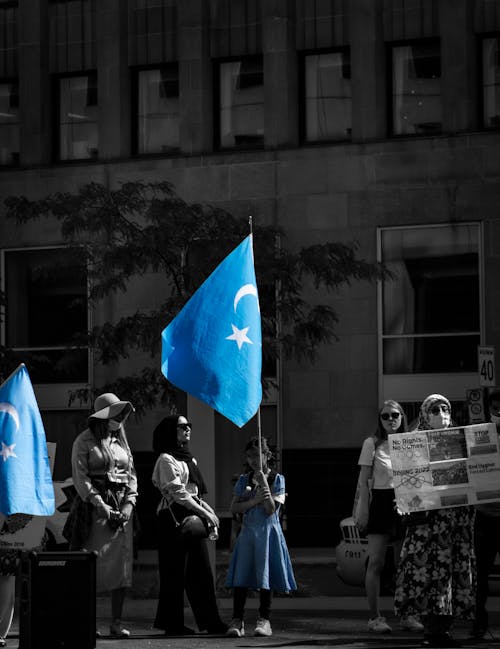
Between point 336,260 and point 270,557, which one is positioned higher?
point 336,260

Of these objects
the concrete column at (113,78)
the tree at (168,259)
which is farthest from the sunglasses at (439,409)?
the concrete column at (113,78)

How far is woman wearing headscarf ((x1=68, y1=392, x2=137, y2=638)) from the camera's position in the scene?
45.2 ft

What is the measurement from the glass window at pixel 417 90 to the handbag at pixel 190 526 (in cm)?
1470

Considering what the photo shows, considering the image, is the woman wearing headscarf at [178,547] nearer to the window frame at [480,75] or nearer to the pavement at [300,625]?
the pavement at [300,625]

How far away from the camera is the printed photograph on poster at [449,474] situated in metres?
12.7

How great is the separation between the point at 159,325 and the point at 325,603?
454 cm

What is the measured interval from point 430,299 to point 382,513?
13962 mm

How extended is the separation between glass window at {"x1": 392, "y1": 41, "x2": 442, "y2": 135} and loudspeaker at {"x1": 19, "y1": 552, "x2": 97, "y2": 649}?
16696 millimetres

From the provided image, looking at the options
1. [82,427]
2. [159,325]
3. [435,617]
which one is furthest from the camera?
[82,427]

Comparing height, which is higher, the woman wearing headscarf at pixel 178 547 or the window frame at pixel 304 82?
the window frame at pixel 304 82

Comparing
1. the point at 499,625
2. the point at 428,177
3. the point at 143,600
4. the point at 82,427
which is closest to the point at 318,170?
the point at 428,177

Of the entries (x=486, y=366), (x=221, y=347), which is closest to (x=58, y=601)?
(x=221, y=347)

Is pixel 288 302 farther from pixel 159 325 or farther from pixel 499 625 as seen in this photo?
pixel 499 625

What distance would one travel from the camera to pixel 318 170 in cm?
2772
